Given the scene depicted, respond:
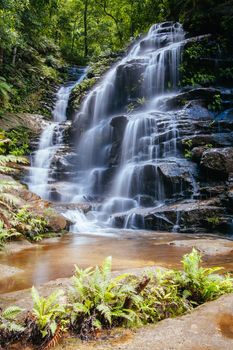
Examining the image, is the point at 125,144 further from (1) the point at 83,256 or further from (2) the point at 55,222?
(1) the point at 83,256

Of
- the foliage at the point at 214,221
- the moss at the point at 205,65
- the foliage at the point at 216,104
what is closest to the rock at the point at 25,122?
the moss at the point at 205,65

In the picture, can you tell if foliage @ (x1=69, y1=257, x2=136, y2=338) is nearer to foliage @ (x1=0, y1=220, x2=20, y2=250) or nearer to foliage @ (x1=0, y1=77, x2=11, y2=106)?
foliage @ (x1=0, y1=220, x2=20, y2=250)

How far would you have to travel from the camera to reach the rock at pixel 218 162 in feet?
36.6

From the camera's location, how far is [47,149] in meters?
16.9

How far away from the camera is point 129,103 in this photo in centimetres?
1841

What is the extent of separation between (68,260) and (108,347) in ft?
11.7

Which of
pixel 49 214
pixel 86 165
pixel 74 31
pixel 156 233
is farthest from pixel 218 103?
pixel 74 31

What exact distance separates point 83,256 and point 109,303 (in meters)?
3.29

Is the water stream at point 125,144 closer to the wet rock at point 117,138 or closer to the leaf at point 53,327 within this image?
the wet rock at point 117,138

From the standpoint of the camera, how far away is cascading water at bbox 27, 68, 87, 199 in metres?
14.1

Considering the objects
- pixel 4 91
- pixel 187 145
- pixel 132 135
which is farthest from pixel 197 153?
pixel 4 91

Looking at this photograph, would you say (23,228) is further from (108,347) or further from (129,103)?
(129,103)

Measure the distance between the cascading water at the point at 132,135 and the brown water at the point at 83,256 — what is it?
2327 millimetres

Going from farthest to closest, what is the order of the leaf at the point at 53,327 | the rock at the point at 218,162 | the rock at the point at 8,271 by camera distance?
the rock at the point at 218,162 → the rock at the point at 8,271 → the leaf at the point at 53,327
